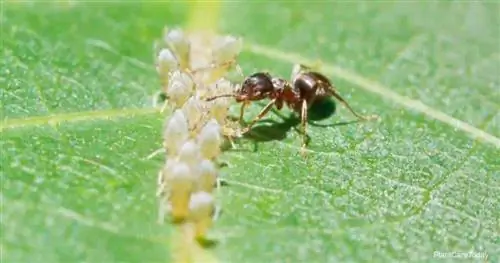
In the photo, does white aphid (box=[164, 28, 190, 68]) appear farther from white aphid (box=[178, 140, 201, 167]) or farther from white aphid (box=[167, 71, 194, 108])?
white aphid (box=[178, 140, 201, 167])

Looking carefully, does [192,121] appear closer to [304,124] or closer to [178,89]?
[178,89]

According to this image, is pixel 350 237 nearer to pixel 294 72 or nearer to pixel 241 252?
pixel 241 252

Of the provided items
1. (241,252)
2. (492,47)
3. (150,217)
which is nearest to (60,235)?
(150,217)

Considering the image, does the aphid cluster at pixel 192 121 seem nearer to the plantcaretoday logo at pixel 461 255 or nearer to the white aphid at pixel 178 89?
the white aphid at pixel 178 89

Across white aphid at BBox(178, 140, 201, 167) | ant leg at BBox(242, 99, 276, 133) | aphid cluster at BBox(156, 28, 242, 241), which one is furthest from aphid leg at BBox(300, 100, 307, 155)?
white aphid at BBox(178, 140, 201, 167)

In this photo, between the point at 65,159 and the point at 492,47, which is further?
the point at 492,47

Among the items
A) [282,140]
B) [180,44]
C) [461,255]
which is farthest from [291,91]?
[461,255]
